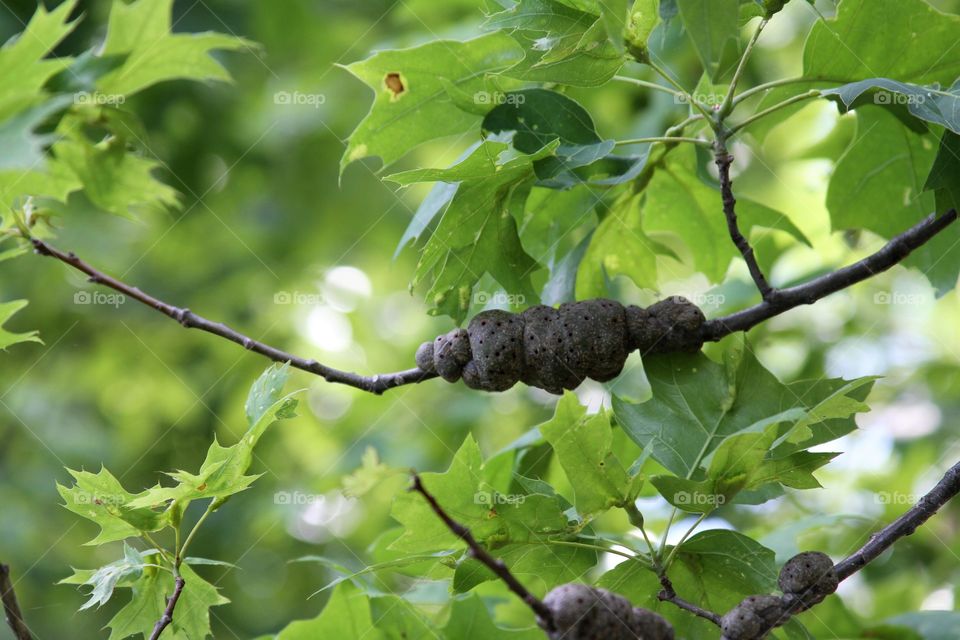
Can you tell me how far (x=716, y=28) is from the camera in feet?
3.83

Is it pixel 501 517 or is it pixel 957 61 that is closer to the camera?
pixel 501 517

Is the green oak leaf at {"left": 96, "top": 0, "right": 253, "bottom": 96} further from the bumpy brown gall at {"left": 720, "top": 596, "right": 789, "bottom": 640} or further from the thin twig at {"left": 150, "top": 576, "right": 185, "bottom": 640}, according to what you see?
the bumpy brown gall at {"left": 720, "top": 596, "right": 789, "bottom": 640}

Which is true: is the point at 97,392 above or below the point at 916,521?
below

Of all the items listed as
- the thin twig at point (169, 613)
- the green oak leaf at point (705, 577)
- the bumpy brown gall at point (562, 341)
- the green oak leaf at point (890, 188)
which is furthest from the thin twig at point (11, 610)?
the green oak leaf at point (890, 188)

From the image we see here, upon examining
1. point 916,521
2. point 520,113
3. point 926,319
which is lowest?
point 926,319

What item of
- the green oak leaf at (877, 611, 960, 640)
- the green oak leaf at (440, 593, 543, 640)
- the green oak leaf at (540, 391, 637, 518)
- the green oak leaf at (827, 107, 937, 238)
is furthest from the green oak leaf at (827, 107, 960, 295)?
the green oak leaf at (440, 593, 543, 640)

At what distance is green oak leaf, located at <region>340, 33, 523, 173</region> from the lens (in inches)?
67.8

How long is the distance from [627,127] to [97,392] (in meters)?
3.24

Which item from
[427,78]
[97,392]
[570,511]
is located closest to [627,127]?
[427,78]

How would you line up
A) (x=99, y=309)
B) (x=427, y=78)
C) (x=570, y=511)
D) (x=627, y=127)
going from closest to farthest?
(x=570, y=511), (x=427, y=78), (x=627, y=127), (x=99, y=309)

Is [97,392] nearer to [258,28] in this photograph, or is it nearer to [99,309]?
[99,309]

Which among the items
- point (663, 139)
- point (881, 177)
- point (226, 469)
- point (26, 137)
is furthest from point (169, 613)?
point (881, 177)

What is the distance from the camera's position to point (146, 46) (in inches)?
95.1

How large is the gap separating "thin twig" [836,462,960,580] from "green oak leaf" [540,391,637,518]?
1.04ft
